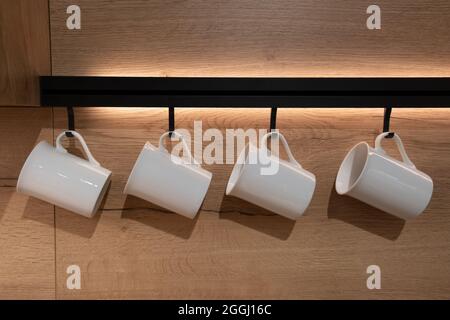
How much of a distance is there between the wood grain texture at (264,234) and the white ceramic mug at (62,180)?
0.09 metres

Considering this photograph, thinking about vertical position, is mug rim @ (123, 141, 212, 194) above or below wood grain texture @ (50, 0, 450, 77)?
below

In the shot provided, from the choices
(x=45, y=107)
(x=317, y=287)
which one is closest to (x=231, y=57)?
(x=45, y=107)

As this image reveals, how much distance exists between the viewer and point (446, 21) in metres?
0.97

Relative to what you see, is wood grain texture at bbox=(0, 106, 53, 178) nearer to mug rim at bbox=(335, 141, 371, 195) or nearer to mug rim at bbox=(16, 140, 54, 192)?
mug rim at bbox=(16, 140, 54, 192)

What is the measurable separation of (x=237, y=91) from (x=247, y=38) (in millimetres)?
128

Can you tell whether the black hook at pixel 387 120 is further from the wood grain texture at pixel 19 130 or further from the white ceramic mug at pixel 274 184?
the wood grain texture at pixel 19 130

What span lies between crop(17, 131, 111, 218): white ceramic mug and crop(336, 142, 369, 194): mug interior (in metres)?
0.45

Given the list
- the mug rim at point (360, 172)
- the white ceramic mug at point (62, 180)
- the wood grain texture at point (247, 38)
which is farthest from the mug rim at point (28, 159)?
the mug rim at point (360, 172)

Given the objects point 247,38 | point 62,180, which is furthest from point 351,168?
point 62,180

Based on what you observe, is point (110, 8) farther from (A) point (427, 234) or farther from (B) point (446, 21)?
(A) point (427, 234)

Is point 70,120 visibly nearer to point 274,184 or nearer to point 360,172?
point 274,184

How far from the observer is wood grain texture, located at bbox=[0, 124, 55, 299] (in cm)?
98

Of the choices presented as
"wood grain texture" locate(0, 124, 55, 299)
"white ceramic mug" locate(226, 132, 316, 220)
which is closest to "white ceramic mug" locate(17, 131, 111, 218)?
"wood grain texture" locate(0, 124, 55, 299)

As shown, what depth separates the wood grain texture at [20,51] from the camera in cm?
82
